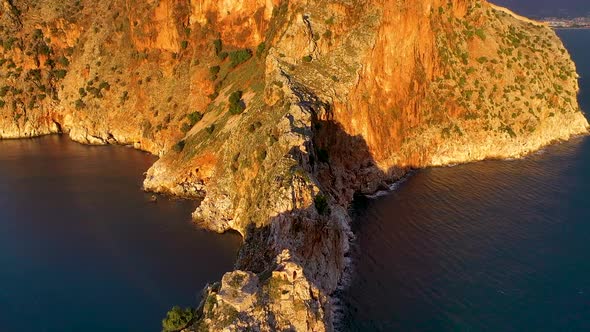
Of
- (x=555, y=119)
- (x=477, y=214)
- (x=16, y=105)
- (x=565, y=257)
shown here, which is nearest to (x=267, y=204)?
(x=477, y=214)

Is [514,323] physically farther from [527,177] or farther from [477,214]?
[527,177]

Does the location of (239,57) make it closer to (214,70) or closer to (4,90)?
(214,70)

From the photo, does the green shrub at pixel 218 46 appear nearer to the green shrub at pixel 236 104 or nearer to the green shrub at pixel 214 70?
the green shrub at pixel 214 70

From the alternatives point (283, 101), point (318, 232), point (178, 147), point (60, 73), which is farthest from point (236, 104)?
A: point (60, 73)

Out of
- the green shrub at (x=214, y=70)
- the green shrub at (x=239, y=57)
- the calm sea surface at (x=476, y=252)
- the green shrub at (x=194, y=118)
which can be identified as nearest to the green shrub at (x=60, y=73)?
the green shrub at (x=214, y=70)

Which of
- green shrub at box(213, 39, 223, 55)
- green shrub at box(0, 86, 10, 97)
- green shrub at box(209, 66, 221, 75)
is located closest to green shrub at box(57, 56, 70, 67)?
green shrub at box(0, 86, 10, 97)

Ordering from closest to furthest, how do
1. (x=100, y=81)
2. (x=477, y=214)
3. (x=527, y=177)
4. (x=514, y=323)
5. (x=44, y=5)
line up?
(x=514, y=323) < (x=477, y=214) < (x=527, y=177) < (x=100, y=81) < (x=44, y=5)

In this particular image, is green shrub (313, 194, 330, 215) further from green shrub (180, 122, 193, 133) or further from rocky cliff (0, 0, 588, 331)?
green shrub (180, 122, 193, 133)
